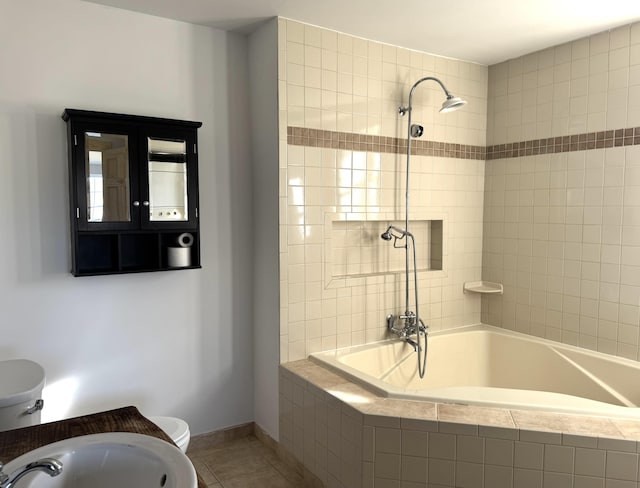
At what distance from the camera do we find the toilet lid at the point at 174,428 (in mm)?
2143

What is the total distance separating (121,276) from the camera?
8.76 ft

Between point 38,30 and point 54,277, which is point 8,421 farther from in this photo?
point 38,30

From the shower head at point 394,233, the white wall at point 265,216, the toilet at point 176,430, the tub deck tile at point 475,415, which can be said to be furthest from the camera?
the shower head at point 394,233

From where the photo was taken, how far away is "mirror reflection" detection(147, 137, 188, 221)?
8.51ft

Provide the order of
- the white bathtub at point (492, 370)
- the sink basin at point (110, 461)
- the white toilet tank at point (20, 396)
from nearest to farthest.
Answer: the sink basin at point (110, 461), the white toilet tank at point (20, 396), the white bathtub at point (492, 370)

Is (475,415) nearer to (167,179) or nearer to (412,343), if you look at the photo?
(412,343)

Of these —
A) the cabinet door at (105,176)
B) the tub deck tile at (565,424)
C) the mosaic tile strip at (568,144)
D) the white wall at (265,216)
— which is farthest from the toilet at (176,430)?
the mosaic tile strip at (568,144)

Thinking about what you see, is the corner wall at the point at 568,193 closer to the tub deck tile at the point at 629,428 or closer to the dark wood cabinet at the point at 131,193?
the tub deck tile at the point at 629,428

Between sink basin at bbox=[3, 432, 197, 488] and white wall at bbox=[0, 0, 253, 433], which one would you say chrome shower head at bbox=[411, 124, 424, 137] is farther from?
sink basin at bbox=[3, 432, 197, 488]

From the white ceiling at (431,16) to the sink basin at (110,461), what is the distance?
2042 mm

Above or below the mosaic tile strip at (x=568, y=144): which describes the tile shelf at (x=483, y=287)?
below

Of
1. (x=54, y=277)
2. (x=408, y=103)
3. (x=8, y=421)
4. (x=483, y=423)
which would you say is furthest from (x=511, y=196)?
(x=8, y=421)

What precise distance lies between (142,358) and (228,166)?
45.9 inches

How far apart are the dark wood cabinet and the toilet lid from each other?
0.77m
